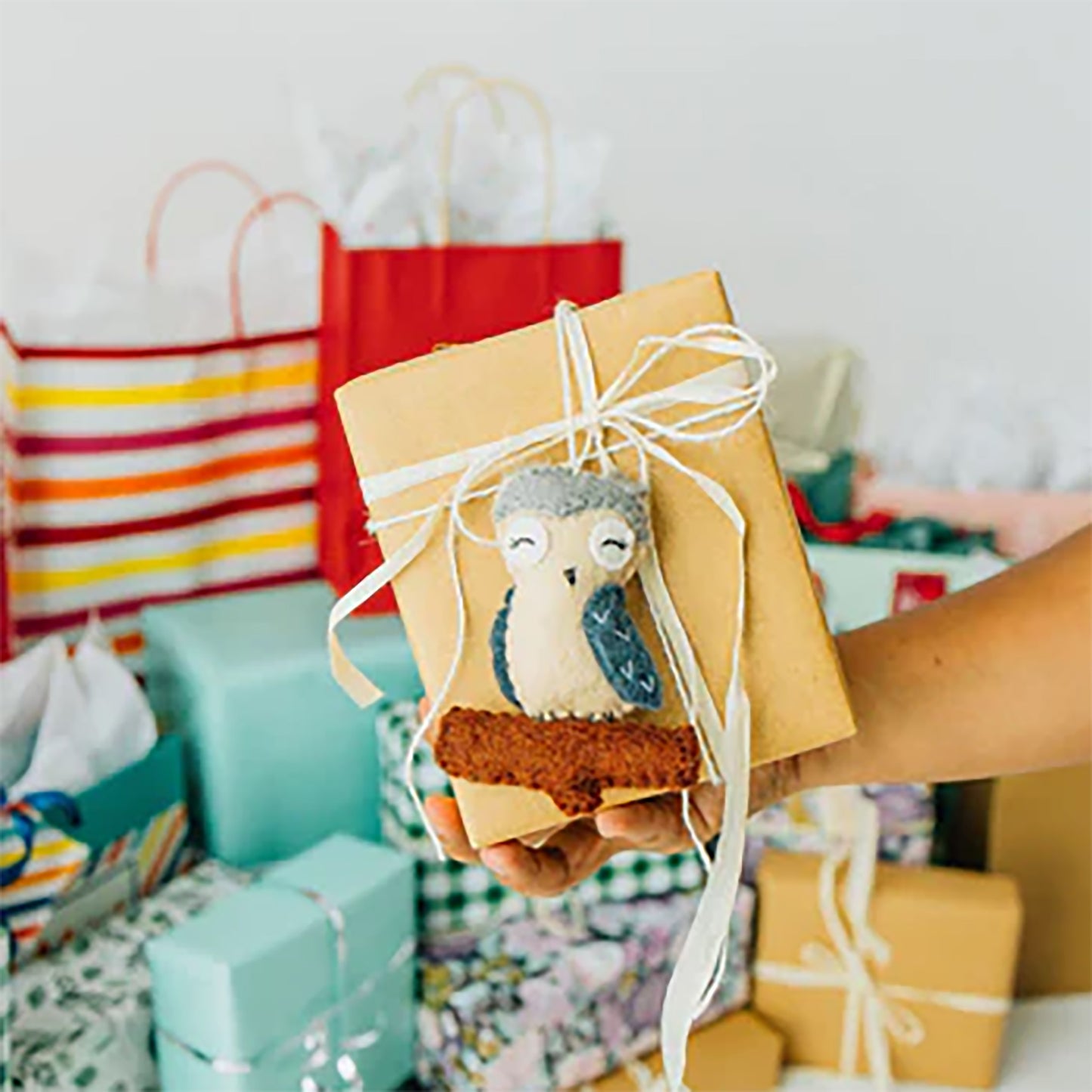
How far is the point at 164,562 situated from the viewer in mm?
1154

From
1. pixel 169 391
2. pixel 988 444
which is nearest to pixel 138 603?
pixel 169 391

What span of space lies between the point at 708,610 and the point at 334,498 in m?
0.59

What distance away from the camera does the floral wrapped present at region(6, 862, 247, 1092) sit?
88 cm

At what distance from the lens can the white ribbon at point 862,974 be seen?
1.04m

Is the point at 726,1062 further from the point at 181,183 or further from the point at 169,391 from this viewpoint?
the point at 181,183

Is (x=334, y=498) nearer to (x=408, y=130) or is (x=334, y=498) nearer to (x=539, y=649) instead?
(x=408, y=130)

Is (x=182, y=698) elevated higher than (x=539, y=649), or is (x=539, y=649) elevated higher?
(x=539, y=649)

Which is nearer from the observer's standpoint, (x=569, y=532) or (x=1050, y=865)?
(x=569, y=532)

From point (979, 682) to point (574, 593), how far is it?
28 centimetres

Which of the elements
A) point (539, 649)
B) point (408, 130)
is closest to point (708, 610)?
point (539, 649)

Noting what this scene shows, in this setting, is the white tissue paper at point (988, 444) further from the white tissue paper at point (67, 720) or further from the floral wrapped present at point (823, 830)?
the white tissue paper at point (67, 720)

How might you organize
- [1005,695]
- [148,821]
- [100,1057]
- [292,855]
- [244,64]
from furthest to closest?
[244,64]
[292,855]
[148,821]
[100,1057]
[1005,695]

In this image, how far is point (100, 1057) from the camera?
89 centimetres

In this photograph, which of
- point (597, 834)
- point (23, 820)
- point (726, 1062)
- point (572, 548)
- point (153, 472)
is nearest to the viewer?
point (572, 548)
